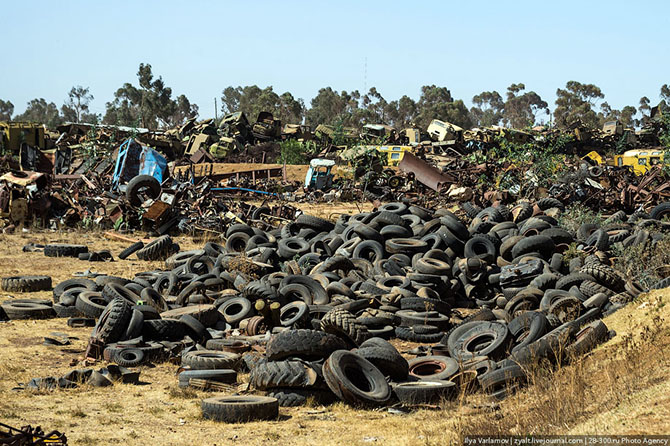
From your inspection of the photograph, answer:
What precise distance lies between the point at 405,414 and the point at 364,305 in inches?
139

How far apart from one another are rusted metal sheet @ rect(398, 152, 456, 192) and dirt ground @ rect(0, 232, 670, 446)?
52.0 ft

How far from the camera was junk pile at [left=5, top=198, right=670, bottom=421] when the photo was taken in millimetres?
7691

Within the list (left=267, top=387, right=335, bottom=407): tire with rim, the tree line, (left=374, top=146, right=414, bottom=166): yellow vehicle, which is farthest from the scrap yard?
the tree line

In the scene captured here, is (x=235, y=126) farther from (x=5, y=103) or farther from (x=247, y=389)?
(x=5, y=103)

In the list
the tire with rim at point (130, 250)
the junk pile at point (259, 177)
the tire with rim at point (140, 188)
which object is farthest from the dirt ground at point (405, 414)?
the junk pile at point (259, 177)

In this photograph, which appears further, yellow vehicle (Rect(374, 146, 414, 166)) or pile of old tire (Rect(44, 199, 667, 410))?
yellow vehicle (Rect(374, 146, 414, 166))

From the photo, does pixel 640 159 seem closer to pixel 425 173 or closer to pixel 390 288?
pixel 425 173

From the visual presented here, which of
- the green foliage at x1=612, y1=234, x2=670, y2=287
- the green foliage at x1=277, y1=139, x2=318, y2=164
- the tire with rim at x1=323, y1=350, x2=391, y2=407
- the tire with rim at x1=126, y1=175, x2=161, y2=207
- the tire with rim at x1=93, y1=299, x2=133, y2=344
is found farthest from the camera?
the green foliage at x1=277, y1=139, x2=318, y2=164

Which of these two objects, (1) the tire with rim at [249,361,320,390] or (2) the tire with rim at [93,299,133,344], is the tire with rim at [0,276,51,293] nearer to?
(2) the tire with rim at [93,299,133,344]

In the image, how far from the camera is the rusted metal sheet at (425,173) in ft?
80.6

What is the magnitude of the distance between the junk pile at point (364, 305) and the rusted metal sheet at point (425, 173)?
7.58 metres

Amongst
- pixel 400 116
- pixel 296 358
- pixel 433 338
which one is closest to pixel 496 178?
pixel 433 338

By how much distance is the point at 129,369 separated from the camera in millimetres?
8602

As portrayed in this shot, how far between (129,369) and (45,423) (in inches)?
87.0
